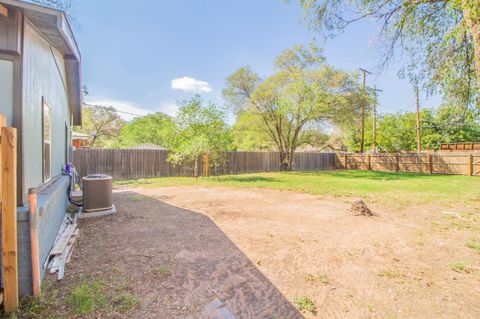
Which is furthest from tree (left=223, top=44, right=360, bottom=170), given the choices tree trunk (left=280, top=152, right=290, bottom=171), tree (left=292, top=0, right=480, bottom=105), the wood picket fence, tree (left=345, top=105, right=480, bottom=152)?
tree (left=345, top=105, right=480, bottom=152)

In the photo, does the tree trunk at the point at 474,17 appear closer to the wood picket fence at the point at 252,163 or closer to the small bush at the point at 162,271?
the small bush at the point at 162,271

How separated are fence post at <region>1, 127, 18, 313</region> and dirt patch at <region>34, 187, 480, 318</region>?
38 centimetres

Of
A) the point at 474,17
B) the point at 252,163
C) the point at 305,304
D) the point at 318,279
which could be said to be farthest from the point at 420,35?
the point at 252,163

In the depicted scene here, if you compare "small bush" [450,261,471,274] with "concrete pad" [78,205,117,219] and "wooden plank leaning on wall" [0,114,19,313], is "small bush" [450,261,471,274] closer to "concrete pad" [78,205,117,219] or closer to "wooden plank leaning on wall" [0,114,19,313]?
"wooden plank leaning on wall" [0,114,19,313]

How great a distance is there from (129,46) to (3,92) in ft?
43.3

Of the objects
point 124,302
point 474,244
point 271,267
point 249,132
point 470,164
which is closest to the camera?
point 124,302

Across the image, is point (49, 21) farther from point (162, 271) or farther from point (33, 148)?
point (162, 271)

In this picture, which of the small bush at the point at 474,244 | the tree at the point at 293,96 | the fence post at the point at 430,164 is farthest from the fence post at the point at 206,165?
the fence post at the point at 430,164

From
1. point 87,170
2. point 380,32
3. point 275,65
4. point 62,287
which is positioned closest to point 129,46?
point 87,170

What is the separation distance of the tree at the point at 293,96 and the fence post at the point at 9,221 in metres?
14.9

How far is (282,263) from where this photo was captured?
2.94 metres

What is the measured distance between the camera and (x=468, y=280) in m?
2.57

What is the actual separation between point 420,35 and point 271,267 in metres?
5.75

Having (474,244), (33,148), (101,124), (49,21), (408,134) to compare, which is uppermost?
(101,124)
